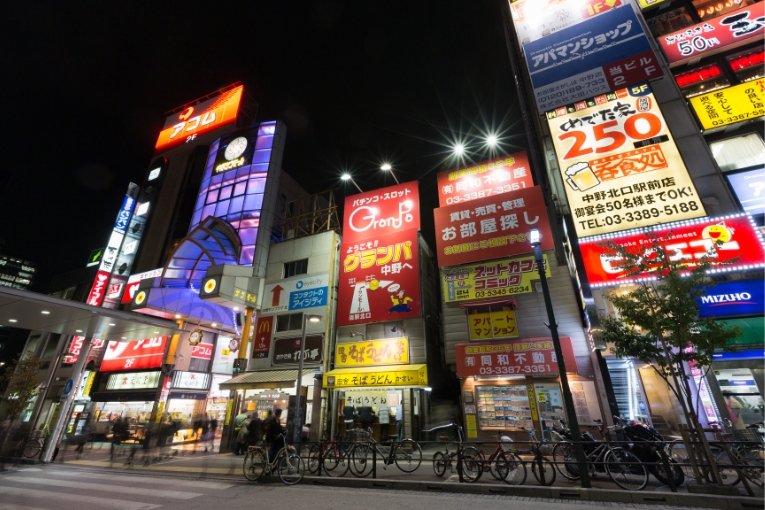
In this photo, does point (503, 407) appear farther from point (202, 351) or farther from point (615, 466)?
point (202, 351)

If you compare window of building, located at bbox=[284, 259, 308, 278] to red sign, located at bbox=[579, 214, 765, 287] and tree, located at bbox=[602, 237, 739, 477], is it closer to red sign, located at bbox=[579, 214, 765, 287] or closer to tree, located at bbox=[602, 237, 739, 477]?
red sign, located at bbox=[579, 214, 765, 287]

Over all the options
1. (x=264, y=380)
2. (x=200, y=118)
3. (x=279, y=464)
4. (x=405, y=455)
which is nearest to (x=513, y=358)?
(x=405, y=455)

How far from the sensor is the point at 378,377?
1680cm

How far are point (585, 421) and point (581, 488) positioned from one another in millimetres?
7510

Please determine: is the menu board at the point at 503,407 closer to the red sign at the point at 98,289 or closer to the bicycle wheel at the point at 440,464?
the bicycle wheel at the point at 440,464

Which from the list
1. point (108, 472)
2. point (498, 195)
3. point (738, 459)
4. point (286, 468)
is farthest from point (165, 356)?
point (738, 459)

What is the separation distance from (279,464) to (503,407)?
9584mm

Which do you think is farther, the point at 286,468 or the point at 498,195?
the point at 498,195

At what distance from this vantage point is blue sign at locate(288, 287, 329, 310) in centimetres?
2022

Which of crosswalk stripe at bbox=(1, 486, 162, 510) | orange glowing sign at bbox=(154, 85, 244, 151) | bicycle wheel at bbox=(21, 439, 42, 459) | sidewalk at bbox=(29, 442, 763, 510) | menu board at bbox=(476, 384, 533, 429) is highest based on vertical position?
orange glowing sign at bbox=(154, 85, 244, 151)

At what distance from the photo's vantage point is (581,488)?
7703 mm

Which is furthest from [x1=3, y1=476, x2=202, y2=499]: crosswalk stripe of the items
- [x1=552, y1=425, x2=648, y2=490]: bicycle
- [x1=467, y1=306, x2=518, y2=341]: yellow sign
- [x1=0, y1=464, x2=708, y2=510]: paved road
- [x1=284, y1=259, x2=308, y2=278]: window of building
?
[x1=284, y1=259, x2=308, y2=278]: window of building

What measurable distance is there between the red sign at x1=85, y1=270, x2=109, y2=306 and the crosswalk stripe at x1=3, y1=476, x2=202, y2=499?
20.3 meters

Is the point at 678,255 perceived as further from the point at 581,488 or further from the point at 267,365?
the point at 267,365
